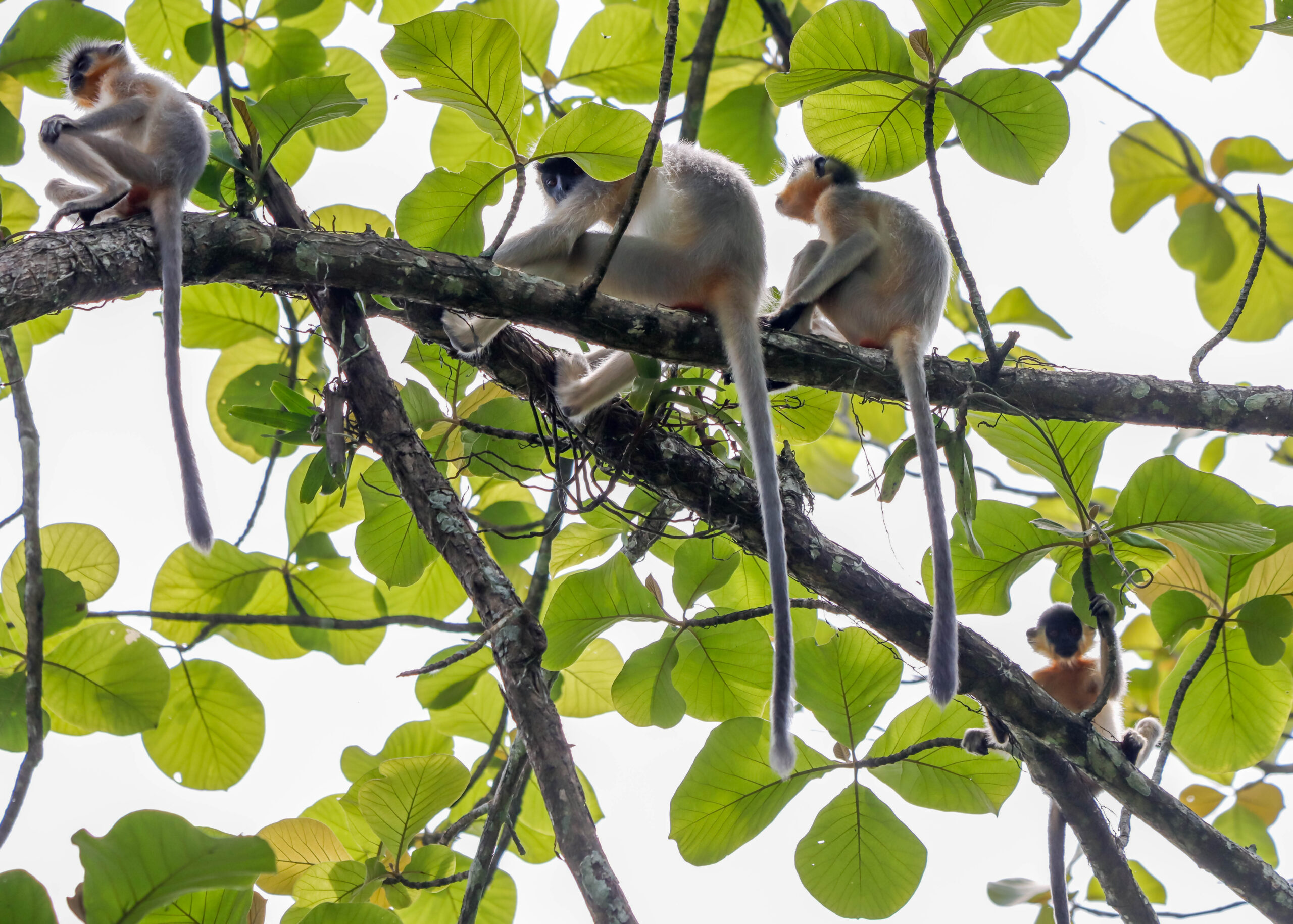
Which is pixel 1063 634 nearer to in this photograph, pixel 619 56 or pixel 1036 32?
pixel 1036 32

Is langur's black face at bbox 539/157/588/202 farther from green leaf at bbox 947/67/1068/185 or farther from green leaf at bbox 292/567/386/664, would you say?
green leaf at bbox 292/567/386/664

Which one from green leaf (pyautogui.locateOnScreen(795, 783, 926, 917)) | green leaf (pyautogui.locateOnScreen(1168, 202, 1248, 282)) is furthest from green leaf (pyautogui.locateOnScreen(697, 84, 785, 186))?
green leaf (pyautogui.locateOnScreen(795, 783, 926, 917))

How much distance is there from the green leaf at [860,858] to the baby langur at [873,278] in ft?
3.96

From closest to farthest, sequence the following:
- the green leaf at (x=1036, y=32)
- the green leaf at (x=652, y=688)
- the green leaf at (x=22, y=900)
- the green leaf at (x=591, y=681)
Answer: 1. the green leaf at (x=22, y=900)
2. the green leaf at (x=652, y=688)
3. the green leaf at (x=1036, y=32)
4. the green leaf at (x=591, y=681)

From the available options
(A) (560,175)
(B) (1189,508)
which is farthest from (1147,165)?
(A) (560,175)

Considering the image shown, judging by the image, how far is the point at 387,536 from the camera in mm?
3619

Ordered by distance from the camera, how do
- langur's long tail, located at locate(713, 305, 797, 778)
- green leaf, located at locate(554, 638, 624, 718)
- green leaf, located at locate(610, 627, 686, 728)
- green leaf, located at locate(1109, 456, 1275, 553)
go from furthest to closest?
green leaf, located at locate(554, 638, 624, 718) < green leaf, located at locate(610, 627, 686, 728) < green leaf, located at locate(1109, 456, 1275, 553) < langur's long tail, located at locate(713, 305, 797, 778)

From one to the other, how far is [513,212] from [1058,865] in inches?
135

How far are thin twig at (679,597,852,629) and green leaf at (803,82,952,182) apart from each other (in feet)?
5.66

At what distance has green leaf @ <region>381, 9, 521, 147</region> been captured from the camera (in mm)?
2578

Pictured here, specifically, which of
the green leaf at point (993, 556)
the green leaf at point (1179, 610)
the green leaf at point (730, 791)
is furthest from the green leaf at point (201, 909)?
the green leaf at point (1179, 610)

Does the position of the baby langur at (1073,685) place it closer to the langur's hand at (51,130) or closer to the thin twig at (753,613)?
the thin twig at (753,613)

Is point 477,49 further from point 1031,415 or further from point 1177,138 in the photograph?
point 1177,138

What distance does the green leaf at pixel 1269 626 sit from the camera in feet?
10.9
